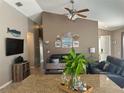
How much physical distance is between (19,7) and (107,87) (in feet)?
21.7

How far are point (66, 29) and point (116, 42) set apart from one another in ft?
11.4

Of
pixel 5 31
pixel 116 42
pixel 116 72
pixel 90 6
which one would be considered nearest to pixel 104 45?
pixel 116 42

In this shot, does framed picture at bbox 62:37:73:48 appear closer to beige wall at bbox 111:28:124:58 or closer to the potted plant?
beige wall at bbox 111:28:124:58

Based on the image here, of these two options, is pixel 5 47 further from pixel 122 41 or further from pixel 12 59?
pixel 122 41

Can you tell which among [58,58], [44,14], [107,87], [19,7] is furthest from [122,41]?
[107,87]

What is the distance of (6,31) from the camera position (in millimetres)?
6684

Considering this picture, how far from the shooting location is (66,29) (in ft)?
32.8

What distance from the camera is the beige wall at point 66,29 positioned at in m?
9.77

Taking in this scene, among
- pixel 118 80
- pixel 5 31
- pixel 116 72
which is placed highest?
pixel 5 31

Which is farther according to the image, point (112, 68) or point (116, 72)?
point (112, 68)

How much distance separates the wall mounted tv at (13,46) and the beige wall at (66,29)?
1.77 m

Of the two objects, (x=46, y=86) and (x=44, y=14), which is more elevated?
(x=44, y=14)

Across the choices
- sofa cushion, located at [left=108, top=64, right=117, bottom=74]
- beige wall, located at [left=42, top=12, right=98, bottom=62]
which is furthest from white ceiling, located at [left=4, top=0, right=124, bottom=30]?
sofa cushion, located at [left=108, top=64, right=117, bottom=74]

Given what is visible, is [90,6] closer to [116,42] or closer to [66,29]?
[66,29]
